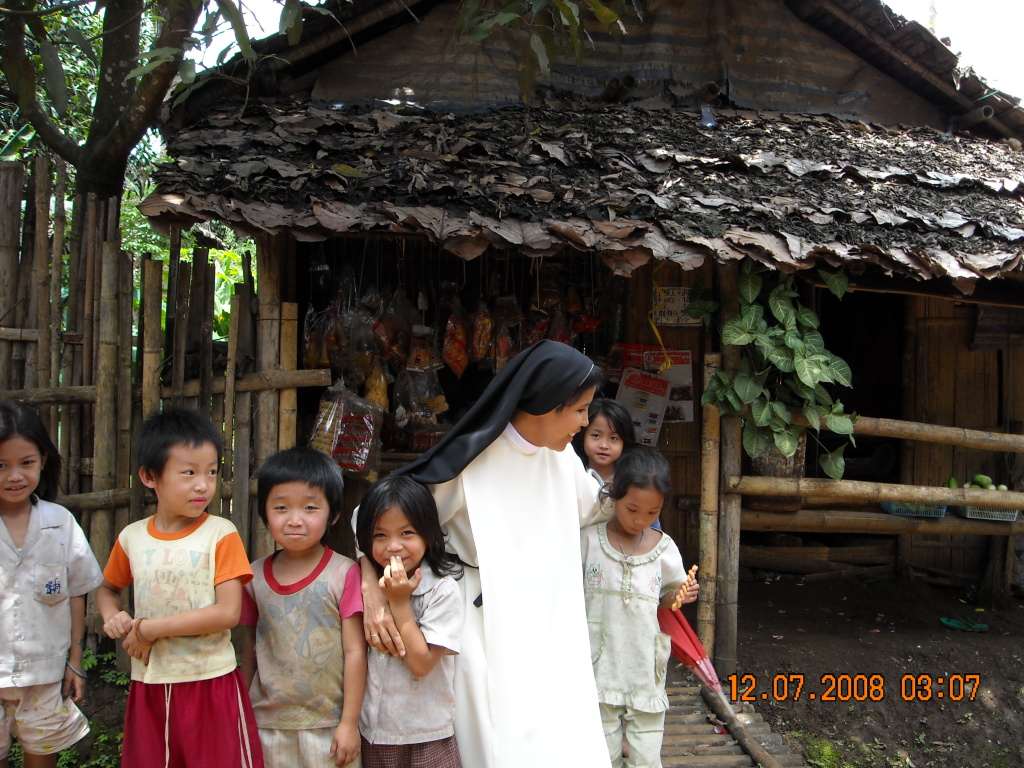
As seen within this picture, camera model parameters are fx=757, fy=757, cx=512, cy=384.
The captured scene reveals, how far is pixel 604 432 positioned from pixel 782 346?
1.40 metres

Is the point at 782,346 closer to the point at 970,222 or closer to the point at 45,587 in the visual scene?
the point at 970,222

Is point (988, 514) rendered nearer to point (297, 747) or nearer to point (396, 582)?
point (396, 582)

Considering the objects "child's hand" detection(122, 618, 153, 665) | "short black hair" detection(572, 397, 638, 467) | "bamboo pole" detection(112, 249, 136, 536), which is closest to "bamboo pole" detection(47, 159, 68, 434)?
"bamboo pole" detection(112, 249, 136, 536)

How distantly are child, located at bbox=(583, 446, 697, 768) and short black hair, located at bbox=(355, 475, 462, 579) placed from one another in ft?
2.64

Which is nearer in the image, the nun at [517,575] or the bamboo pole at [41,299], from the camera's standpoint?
the nun at [517,575]

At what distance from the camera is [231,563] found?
2.44 metres

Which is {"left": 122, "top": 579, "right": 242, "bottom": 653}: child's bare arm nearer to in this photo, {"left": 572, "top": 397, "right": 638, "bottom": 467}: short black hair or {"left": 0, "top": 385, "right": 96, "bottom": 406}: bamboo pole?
{"left": 572, "top": 397, "right": 638, "bottom": 467}: short black hair

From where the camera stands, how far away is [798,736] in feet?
15.0

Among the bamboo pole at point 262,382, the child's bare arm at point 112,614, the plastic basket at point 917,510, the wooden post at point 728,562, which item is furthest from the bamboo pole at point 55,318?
the plastic basket at point 917,510

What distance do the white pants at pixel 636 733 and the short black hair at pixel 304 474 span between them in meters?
1.37

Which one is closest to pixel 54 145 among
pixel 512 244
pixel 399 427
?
pixel 399 427

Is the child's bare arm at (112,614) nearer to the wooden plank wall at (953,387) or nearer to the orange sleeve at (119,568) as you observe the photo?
the orange sleeve at (119,568)

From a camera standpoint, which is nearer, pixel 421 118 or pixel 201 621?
pixel 201 621

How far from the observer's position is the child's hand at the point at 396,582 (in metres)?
2.16
